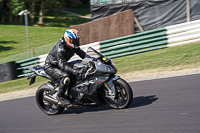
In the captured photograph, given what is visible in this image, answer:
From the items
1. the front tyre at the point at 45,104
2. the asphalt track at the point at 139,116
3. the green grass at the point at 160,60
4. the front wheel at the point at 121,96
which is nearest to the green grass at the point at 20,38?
the green grass at the point at 160,60

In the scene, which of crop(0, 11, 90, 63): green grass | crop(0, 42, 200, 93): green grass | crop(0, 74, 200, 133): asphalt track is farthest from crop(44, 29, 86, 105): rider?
crop(0, 11, 90, 63): green grass

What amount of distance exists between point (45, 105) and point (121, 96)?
209cm

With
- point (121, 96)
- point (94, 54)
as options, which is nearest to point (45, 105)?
point (94, 54)

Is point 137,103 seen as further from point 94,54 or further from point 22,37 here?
point 22,37

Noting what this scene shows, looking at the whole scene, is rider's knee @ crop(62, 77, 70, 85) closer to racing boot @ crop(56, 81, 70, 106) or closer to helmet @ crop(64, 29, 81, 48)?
racing boot @ crop(56, 81, 70, 106)

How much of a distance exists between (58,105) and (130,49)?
280 inches

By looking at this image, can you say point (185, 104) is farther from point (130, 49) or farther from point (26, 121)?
point (130, 49)

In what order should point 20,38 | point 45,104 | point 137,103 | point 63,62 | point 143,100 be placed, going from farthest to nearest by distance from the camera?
point 20,38 < point 45,104 < point 143,100 < point 137,103 < point 63,62

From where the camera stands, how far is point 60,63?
5574 millimetres

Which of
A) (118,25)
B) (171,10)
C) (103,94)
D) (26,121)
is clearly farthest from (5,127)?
(171,10)

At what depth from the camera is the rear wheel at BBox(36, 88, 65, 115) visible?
6364mm

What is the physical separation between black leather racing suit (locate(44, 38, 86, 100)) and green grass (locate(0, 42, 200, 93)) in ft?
14.2

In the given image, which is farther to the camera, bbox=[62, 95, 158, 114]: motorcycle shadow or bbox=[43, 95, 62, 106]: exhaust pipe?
bbox=[43, 95, 62, 106]: exhaust pipe

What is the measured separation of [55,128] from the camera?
5.37 meters
